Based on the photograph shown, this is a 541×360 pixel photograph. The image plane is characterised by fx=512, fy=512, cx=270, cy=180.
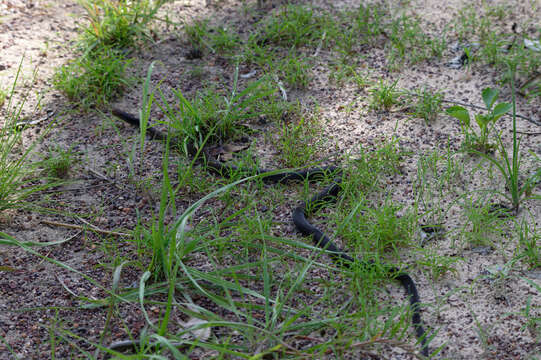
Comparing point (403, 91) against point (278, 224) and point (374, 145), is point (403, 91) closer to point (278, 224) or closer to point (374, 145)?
point (374, 145)

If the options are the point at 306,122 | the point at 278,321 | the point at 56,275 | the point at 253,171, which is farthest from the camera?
the point at 306,122

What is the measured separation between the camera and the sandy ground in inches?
81.6

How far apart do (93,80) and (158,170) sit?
99 centimetres

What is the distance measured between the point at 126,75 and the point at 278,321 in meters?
2.39

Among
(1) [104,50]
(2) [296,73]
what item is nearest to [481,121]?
(2) [296,73]

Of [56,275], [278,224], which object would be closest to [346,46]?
[278,224]

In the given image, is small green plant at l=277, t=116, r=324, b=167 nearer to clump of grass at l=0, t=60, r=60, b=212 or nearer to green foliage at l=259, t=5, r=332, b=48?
green foliage at l=259, t=5, r=332, b=48

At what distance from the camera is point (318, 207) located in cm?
269

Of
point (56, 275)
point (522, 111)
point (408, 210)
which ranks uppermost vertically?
point (522, 111)

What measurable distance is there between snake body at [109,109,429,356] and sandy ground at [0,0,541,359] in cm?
7

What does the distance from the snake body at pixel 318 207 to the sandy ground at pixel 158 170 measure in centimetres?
7

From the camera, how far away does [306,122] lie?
10.8 ft

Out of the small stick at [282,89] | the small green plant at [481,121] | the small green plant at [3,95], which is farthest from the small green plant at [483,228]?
the small green plant at [3,95]

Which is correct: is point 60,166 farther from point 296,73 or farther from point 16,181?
point 296,73
